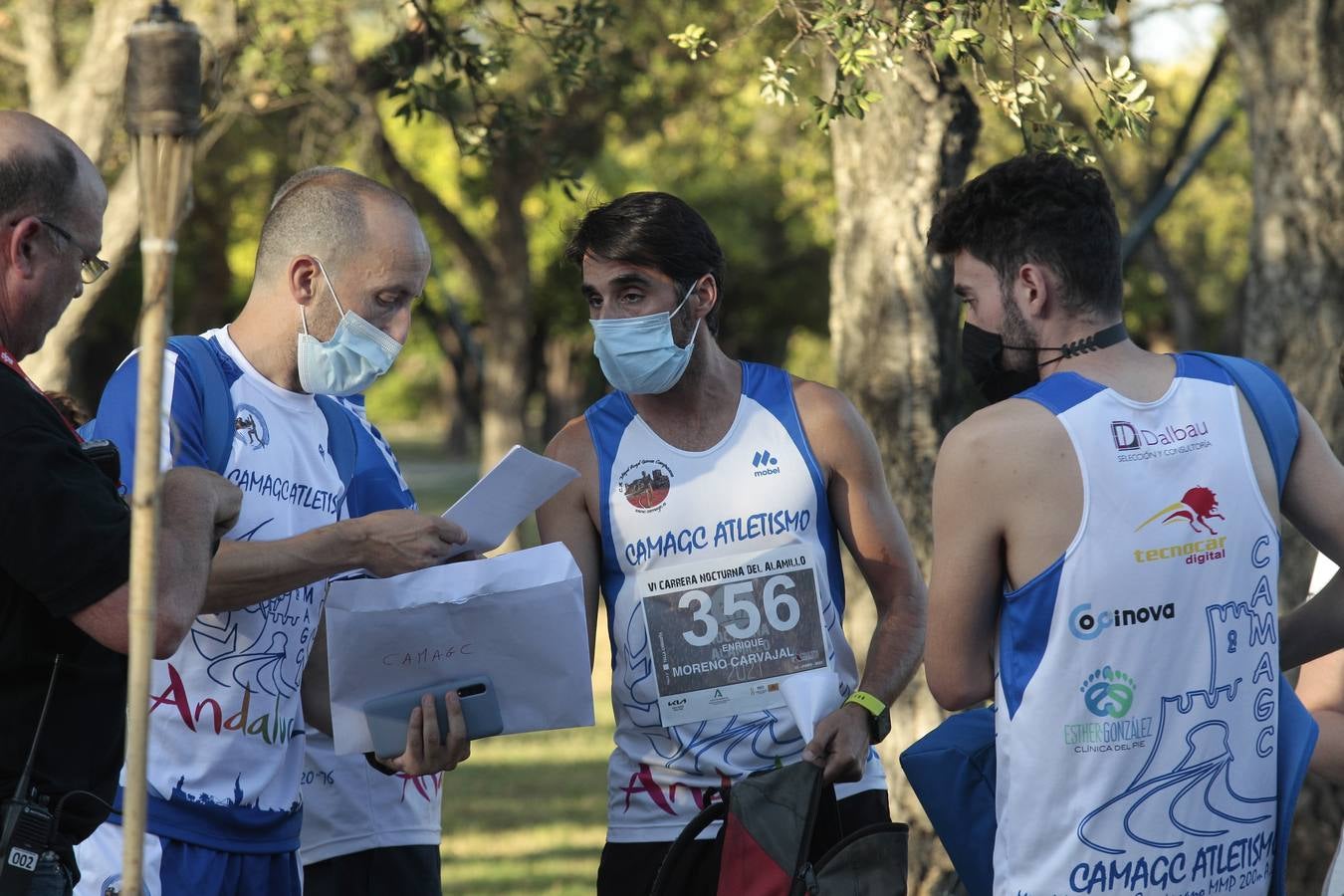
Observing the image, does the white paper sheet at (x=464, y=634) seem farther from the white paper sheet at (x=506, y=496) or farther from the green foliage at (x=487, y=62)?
the green foliage at (x=487, y=62)

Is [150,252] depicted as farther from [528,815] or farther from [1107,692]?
[528,815]

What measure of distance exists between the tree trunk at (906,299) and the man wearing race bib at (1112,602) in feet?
6.91

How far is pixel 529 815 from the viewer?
967 centimetres

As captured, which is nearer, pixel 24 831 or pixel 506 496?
pixel 24 831

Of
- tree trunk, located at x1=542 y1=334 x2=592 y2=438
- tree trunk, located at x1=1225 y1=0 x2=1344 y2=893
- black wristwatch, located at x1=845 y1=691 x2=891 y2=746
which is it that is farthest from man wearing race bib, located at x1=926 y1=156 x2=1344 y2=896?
tree trunk, located at x1=542 y1=334 x2=592 y2=438

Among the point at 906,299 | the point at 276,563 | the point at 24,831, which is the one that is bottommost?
the point at 24,831

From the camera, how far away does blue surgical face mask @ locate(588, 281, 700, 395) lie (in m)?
3.70

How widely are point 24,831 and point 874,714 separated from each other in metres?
1.85

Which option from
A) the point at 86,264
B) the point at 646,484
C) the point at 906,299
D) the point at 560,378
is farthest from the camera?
the point at 560,378

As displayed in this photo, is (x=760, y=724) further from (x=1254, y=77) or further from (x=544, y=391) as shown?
(x=544, y=391)

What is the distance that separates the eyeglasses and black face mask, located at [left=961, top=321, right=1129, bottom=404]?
1.63 m

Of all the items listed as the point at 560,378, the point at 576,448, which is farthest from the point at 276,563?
the point at 560,378

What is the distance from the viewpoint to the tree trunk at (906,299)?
495 cm

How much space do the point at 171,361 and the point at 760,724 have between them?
60.5 inches
